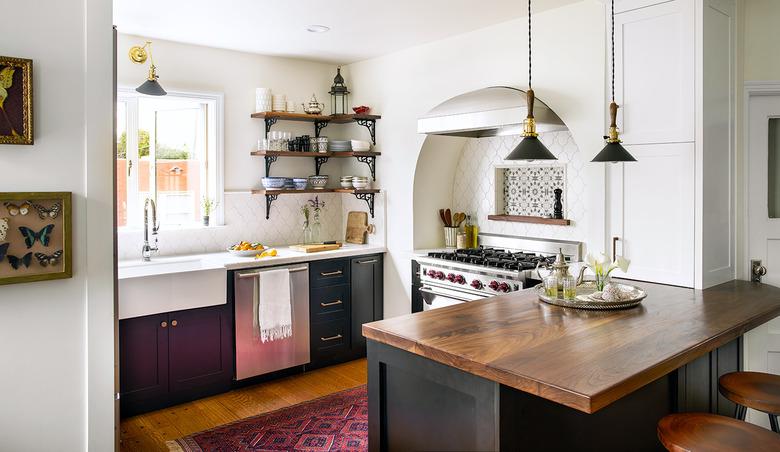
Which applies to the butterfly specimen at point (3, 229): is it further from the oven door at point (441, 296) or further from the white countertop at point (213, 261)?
the oven door at point (441, 296)

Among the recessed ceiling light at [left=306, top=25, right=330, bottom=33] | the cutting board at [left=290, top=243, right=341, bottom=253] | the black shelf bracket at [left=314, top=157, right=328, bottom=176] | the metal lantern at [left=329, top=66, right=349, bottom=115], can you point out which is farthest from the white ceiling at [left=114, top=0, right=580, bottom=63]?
the cutting board at [left=290, top=243, right=341, bottom=253]

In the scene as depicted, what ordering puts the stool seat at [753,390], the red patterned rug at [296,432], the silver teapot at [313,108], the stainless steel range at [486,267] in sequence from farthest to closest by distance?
the silver teapot at [313,108] < the stainless steel range at [486,267] < the red patterned rug at [296,432] < the stool seat at [753,390]

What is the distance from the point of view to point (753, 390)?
2367mm

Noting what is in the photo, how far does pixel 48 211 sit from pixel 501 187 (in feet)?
11.3

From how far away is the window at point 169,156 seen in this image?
459 cm

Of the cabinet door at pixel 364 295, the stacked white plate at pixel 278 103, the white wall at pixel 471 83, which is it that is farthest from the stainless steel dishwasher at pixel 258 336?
the stacked white plate at pixel 278 103

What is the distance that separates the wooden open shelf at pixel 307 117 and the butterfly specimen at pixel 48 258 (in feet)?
9.04

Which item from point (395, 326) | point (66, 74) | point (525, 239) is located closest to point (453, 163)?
point (525, 239)

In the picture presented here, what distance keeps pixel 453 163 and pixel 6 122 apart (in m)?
3.57

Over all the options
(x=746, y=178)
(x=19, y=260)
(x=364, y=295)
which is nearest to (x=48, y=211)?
(x=19, y=260)

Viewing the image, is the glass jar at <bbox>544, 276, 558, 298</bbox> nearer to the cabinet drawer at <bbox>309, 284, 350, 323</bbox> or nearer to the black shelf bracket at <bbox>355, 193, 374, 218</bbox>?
the cabinet drawer at <bbox>309, 284, 350, 323</bbox>

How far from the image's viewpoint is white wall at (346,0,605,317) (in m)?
3.63

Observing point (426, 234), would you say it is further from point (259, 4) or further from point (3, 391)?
point (3, 391)

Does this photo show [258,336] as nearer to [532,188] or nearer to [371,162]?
[371,162]
